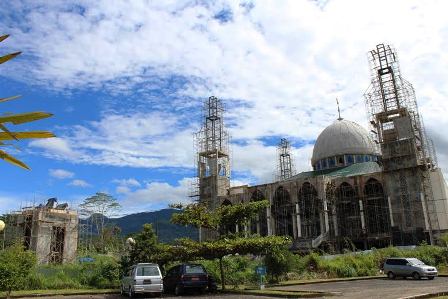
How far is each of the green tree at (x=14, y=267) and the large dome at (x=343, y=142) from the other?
52.5 meters

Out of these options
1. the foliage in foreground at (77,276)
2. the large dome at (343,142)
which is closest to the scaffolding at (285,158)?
the large dome at (343,142)

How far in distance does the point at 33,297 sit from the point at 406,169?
42243 mm

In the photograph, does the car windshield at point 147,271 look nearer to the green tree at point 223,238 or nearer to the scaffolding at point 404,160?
the green tree at point 223,238

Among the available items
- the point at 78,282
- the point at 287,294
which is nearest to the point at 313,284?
the point at 287,294

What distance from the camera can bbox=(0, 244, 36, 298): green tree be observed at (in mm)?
20750

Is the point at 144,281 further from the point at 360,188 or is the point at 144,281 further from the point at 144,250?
the point at 360,188

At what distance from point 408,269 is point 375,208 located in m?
27.4

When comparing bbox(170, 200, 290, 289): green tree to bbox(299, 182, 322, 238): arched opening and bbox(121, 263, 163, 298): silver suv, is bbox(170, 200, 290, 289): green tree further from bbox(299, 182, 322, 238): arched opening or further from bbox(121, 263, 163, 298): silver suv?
bbox(299, 182, 322, 238): arched opening

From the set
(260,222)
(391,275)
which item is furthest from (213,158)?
(391,275)

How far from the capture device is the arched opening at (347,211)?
A: 5512cm

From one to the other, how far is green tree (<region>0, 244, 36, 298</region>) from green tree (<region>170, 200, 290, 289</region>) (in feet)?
22.8

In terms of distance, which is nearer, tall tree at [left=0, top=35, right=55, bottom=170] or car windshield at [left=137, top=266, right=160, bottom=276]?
A: tall tree at [left=0, top=35, right=55, bottom=170]

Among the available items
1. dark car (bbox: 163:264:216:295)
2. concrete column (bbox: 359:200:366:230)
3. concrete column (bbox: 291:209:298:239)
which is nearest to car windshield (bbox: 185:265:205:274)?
dark car (bbox: 163:264:216:295)

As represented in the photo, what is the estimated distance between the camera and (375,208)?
5434 cm
